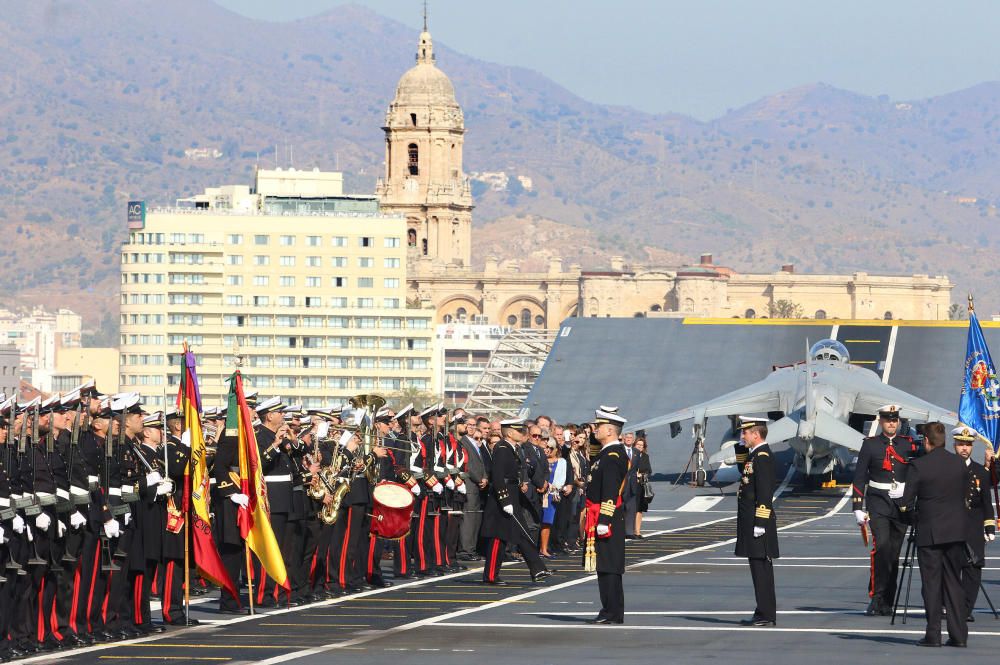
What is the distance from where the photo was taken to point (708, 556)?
28562 millimetres

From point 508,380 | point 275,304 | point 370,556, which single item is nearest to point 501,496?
point 370,556

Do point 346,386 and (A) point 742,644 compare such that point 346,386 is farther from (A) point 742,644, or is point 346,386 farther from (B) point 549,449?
(A) point 742,644

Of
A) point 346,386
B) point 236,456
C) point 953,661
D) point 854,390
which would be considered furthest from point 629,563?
point 346,386

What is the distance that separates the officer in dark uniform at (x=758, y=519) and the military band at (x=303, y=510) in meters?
0.02

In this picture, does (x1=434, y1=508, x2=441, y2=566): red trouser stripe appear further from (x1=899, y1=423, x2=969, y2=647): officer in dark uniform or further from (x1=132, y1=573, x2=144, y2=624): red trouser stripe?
(x1=899, y1=423, x2=969, y2=647): officer in dark uniform

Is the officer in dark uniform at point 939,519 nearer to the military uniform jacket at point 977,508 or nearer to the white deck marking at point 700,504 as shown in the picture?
the military uniform jacket at point 977,508

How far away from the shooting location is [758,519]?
19703 millimetres

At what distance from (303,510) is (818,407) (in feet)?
83.2

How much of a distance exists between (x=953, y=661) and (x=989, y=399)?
16.3 m

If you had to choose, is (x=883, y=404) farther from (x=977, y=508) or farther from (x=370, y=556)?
(x=977, y=508)

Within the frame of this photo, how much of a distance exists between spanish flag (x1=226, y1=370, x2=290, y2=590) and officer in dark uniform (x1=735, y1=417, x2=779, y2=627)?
4.90 meters

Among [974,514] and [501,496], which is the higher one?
[974,514]

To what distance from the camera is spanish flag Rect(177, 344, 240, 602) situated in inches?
786

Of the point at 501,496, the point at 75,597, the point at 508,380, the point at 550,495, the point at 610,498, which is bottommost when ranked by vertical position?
the point at 75,597
